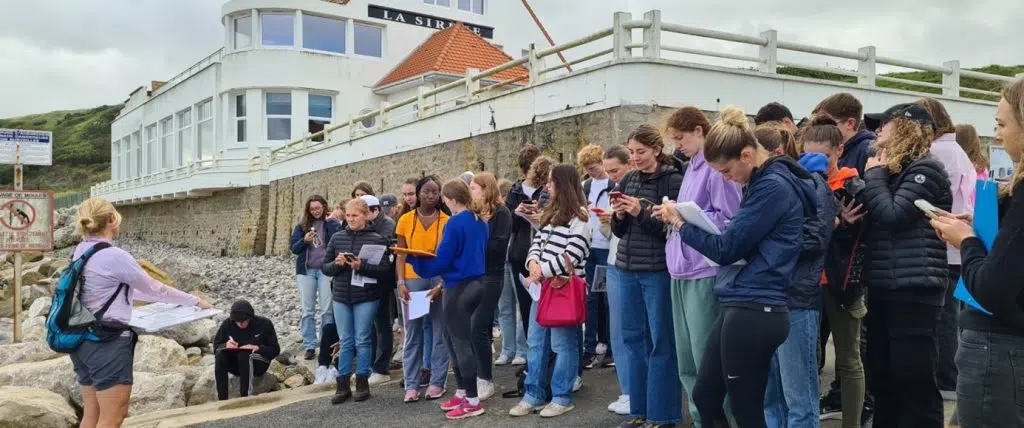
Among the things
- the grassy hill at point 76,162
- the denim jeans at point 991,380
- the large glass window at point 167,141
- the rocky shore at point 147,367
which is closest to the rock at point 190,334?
the rocky shore at point 147,367

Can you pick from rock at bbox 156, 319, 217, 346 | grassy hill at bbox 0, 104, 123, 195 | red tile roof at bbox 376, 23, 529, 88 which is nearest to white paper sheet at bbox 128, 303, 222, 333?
rock at bbox 156, 319, 217, 346

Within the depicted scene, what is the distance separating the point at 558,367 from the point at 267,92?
23433 millimetres

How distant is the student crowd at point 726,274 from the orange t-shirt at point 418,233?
12 millimetres

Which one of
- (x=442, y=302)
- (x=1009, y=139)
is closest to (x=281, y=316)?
(x=442, y=302)

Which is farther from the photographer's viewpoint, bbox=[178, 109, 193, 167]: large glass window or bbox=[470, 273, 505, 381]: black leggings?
bbox=[178, 109, 193, 167]: large glass window

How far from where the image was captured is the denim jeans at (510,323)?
22.3 ft

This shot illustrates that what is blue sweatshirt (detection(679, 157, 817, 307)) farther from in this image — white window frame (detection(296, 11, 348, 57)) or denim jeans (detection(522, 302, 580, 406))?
white window frame (detection(296, 11, 348, 57))

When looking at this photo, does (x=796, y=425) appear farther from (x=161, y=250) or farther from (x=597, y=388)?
(x=161, y=250)

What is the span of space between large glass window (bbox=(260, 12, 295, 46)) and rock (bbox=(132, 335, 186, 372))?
18.9 metres

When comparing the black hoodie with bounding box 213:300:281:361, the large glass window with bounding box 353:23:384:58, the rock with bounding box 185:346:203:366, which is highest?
the large glass window with bounding box 353:23:384:58

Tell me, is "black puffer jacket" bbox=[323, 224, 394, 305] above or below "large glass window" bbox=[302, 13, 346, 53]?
below

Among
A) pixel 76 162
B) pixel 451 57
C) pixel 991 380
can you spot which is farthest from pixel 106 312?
pixel 76 162

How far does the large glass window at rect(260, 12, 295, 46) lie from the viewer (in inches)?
1018

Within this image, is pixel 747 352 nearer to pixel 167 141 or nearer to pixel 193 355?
pixel 193 355
